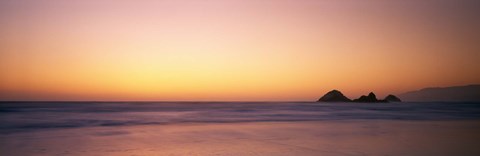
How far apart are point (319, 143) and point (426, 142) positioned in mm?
3319

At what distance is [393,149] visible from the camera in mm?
11305

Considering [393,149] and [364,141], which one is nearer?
[393,149]

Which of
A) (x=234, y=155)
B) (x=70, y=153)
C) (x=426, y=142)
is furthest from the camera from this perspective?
(x=426, y=142)

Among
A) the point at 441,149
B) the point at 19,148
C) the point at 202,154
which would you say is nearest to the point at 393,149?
the point at 441,149

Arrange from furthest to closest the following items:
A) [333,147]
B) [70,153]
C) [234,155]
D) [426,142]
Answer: [426,142]
[333,147]
[70,153]
[234,155]

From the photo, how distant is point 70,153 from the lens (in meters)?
10.9

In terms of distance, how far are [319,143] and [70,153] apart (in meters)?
7.23

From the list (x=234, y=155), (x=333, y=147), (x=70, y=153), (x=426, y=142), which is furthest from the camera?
(x=426, y=142)

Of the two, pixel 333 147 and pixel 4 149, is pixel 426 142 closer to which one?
pixel 333 147

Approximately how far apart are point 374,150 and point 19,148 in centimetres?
997

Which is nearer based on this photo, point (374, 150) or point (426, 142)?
point (374, 150)

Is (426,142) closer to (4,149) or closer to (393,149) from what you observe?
(393,149)

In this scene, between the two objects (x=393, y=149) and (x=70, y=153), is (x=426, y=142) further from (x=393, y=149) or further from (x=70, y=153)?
(x=70, y=153)

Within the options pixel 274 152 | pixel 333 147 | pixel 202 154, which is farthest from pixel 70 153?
pixel 333 147
